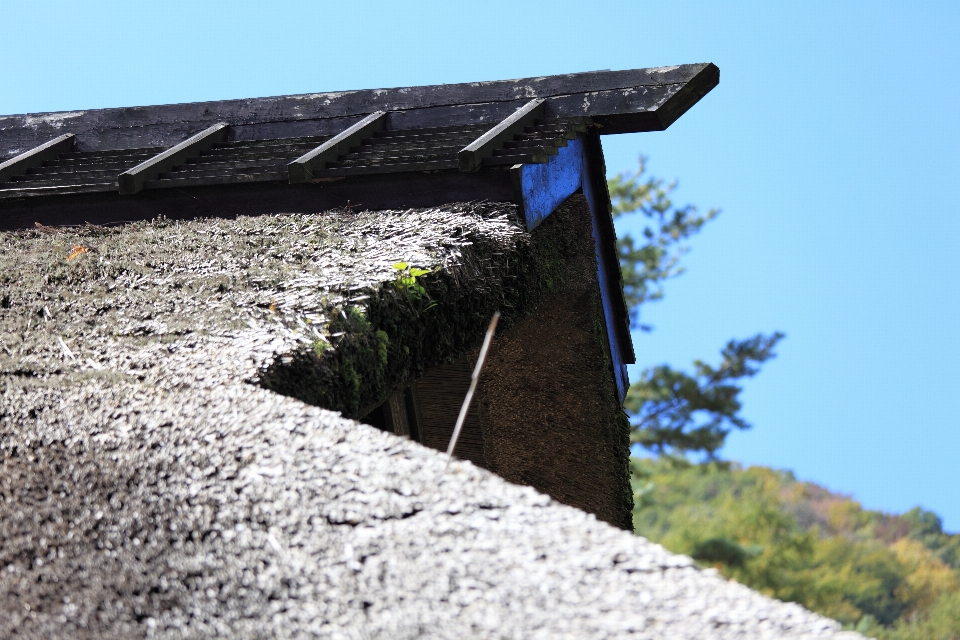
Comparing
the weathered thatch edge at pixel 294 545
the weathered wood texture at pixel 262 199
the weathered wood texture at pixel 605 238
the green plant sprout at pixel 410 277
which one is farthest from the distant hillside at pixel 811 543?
the weathered thatch edge at pixel 294 545

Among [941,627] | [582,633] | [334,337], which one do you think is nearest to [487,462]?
[334,337]

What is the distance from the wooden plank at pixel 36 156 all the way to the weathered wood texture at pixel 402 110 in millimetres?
88

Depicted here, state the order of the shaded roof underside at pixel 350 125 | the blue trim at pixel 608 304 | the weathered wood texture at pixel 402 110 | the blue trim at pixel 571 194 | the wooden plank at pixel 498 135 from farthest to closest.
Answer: the blue trim at pixel 608 304 → the weathered wood texture at pixel 402 110 → the shaded roof underside at pixel 350 125 → the blue trim at pixel 571 194 → the wooden plank at pixel 498 135

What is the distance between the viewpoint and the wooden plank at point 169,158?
4.39 meters

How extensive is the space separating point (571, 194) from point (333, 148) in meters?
1.14

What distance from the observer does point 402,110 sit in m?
4.99

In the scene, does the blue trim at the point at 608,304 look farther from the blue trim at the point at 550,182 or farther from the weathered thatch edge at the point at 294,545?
the weathered thatch edge at the point at 294,545

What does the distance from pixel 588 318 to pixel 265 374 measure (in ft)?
9.38

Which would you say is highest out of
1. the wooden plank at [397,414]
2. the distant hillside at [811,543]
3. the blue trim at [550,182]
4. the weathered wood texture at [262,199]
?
the blue trim at [550,182]

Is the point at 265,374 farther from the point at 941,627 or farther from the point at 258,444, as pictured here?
the point at 941,627

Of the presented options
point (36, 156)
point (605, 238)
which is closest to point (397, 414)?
point (605, 238)

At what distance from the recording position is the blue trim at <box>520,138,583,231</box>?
157 inches

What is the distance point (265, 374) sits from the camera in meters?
2.39

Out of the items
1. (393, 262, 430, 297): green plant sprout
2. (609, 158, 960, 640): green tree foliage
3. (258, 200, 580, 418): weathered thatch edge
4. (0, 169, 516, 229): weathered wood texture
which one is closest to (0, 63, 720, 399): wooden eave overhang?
(0, 169, 516, 229): weathered wood texture
